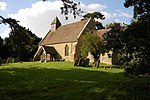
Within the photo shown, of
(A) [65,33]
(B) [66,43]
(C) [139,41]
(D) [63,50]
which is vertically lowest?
(C) [139,41]

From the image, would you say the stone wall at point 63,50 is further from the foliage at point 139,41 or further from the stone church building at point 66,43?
the foliage at point 139,41

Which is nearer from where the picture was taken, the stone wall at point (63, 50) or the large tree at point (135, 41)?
the large tree at point (135, 41)

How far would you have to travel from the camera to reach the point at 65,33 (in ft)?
228

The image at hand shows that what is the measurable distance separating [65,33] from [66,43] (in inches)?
174

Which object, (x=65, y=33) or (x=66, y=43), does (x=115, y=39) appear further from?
(x=65, y=33)

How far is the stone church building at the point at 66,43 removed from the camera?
6273 centimetres

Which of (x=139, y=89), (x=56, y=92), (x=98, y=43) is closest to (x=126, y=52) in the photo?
(x=139, y=89)

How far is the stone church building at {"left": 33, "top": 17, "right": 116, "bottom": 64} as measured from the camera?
206 feet

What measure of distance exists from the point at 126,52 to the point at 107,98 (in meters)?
3.23

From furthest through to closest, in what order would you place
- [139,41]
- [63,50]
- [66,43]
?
[63,50] → [66,43] → [139,41]

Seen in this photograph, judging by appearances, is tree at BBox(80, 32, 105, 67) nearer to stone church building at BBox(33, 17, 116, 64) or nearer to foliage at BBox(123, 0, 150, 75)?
stone church building at BBox(33, 17, 116, 64)

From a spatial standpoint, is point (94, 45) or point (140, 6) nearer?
point (140, 6)

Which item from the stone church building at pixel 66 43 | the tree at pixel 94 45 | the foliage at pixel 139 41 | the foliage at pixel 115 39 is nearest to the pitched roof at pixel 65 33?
the stone church building at pixel 66 43

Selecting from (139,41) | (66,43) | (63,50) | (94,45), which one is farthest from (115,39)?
(63,50)
